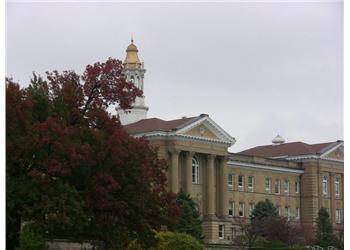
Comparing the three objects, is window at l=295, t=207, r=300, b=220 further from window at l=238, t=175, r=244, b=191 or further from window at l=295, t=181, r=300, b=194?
window at l=238, t=175, r=244, b=191

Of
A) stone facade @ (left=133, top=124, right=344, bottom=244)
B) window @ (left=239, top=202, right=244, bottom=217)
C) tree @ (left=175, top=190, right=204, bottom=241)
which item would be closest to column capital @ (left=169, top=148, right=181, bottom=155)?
stone facade @ (left=133, top=124, right=344, bottom=244)

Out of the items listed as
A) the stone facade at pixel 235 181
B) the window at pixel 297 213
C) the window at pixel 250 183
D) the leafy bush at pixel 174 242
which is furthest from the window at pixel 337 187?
the leafy bush at pixel 174 242

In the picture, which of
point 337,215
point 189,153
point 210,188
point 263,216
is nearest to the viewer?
point 189,153

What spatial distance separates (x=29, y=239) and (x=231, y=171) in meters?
57.7

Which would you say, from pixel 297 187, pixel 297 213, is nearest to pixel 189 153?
pixel 297 187

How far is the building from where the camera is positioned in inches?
3152

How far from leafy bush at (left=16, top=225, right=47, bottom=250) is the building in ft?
115

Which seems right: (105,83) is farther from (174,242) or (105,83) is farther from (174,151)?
(174,151)

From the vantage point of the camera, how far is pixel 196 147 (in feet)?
266

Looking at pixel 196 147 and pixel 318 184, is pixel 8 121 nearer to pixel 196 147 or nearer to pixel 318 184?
pixel 196 147

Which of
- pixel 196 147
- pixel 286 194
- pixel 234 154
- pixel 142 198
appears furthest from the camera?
pixel 286 194

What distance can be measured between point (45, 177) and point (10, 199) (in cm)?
145

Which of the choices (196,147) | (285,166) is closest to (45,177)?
(196,147)

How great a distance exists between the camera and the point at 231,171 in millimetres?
89188
